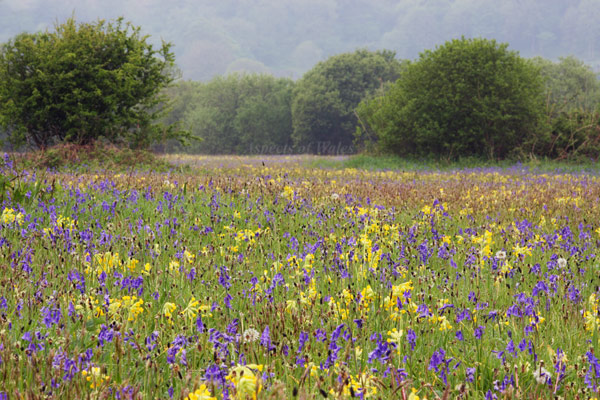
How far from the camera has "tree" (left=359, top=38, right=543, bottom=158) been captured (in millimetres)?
22094

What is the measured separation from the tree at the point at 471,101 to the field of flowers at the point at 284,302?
Result: 53.1 ft

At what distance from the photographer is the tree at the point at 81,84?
52.2 feet

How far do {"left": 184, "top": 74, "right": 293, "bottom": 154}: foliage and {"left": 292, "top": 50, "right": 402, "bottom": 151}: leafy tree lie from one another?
13.5 feet

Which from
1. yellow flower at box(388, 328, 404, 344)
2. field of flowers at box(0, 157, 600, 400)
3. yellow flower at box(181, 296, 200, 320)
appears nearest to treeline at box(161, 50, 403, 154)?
field of flowers at box(0, 157, 600, 400)

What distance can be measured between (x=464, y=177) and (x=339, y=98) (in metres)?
43.9

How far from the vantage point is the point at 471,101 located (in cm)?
2248

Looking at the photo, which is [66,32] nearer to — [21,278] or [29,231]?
[29,231]

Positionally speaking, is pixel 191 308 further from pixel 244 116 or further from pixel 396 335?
pixel 244 116

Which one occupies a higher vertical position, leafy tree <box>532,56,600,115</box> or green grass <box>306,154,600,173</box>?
leafy tree <box>532,56,600,115</box>

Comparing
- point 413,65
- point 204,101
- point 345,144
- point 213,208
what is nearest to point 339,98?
point 345,144

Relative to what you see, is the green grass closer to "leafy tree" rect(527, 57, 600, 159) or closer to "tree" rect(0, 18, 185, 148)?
"leafy tree" rect(527, 57, 600, 159)

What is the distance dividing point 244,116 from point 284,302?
59.6 meters

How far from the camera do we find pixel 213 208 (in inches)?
254

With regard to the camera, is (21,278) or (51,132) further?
(51,132)
